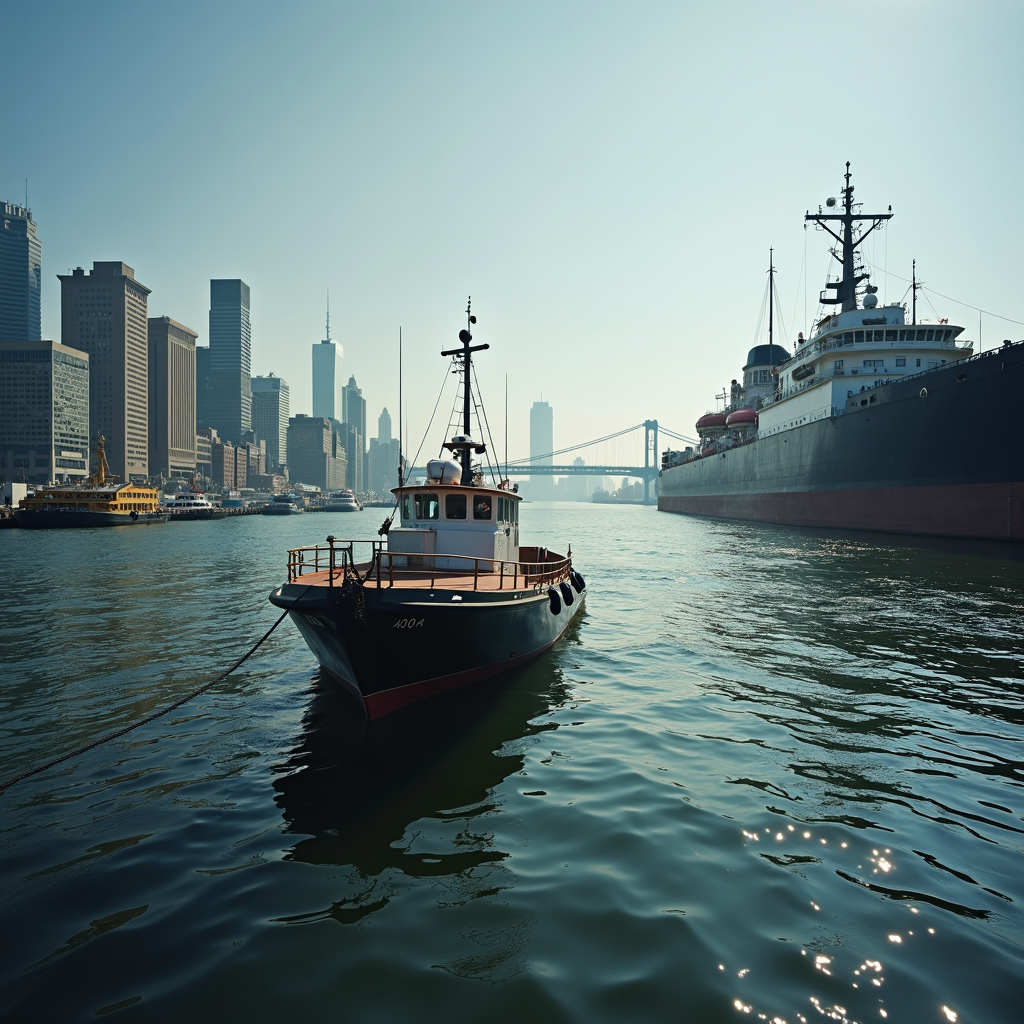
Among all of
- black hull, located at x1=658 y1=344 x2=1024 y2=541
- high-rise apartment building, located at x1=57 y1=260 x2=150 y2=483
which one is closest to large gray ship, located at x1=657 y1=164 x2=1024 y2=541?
black hull, located at x1=658 y1=344 x2=1024 y2=541

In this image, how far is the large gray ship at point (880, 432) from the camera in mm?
28484

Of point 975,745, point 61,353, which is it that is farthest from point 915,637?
point 61,353

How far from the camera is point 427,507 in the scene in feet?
44.5

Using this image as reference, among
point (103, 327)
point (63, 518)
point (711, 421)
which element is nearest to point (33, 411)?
point (103, 327)

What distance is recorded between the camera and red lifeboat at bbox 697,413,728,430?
81812mm

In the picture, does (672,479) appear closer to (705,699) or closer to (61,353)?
(705,699)

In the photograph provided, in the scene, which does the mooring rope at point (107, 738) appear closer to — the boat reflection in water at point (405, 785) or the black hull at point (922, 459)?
the boat reflection in water at point (405, 785)

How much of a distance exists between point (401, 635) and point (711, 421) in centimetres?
8015

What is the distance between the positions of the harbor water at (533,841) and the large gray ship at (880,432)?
1974 cm

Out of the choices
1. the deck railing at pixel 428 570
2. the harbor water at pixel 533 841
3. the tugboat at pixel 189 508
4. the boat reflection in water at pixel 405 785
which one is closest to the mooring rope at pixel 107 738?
the harbor water at pixel 533 841

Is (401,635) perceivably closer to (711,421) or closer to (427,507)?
(427,507)

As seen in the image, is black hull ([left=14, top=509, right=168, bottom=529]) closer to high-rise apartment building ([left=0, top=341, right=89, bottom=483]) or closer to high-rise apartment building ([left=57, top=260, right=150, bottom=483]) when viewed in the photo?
high-rise apartment building ([left=0, top=341, right=89, bottom=483])

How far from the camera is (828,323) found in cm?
4653

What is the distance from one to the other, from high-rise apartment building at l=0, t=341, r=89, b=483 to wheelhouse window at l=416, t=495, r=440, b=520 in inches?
6969
